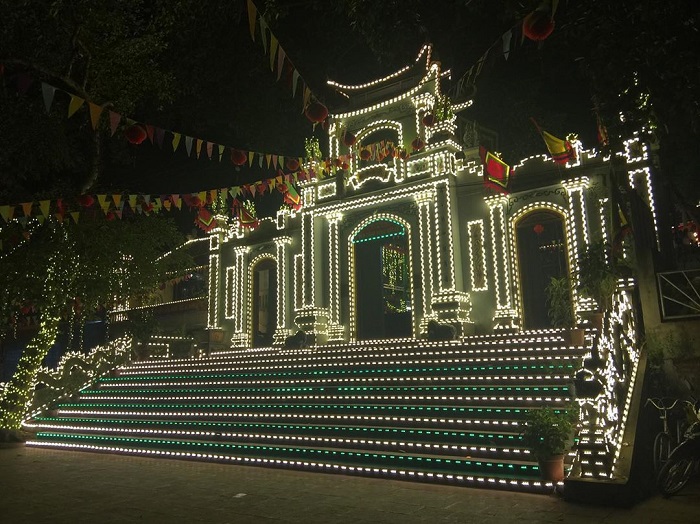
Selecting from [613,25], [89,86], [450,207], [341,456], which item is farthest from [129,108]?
[613,25]

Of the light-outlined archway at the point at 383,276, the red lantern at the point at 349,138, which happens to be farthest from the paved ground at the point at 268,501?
the red lantern at the point at 349,138

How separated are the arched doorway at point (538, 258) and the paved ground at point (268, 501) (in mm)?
7839

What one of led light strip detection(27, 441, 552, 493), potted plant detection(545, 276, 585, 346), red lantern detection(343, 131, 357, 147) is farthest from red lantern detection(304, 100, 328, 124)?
potted plant detection(545, 276, 585, 346)

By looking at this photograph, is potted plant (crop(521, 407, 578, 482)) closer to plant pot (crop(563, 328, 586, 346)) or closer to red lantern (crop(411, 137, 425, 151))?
plant pot (crop(563, 328, 586, 346))

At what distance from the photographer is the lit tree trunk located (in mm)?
13922

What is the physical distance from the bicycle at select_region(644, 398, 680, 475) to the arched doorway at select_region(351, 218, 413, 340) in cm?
933

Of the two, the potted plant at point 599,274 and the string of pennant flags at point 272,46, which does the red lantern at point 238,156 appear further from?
the potted plant at point 599,274

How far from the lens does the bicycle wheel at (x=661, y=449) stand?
22.1 feet

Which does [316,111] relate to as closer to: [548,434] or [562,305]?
[548,434]

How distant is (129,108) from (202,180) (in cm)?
732

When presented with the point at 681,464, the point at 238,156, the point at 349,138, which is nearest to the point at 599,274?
the point at 681,464

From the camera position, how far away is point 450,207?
15117 mm

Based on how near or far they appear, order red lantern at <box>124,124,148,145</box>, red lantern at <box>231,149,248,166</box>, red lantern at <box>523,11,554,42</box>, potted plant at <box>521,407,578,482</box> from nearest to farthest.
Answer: potted plant at <box>521,407,578,482</box>
red lantern at <box>523,11,554,42</box>
red lantern at <box>124,124,148,145</box>
red lantern at <box>231,149,248,166</box>

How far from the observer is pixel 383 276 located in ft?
57.8
